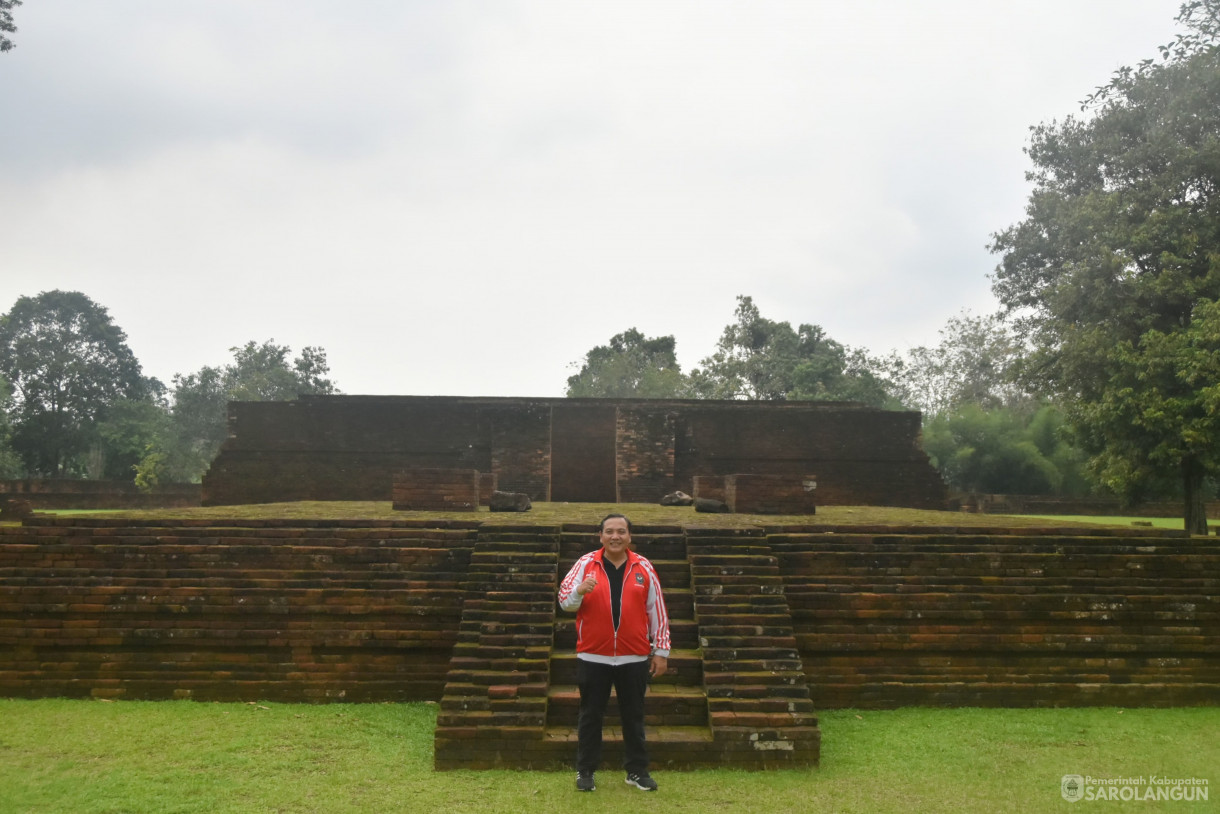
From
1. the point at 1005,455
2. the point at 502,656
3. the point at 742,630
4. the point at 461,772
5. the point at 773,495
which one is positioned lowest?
the point at 461,772

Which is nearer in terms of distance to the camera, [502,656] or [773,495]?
[502,656]

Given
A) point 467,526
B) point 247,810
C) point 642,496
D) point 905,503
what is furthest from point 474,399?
point 247,810

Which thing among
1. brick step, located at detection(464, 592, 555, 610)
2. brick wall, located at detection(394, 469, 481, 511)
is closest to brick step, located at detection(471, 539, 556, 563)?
brick step, located at detection(464, 592, 555, 610)

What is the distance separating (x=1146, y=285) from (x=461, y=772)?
11539 millimetres

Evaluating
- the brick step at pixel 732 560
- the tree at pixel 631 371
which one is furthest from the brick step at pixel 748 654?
the tree at pixel 631 371

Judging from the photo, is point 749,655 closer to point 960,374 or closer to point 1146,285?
point 1146,285

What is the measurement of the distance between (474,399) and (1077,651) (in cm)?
988

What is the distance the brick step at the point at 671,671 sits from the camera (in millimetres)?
4695

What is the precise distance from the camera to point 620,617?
12.4 feet

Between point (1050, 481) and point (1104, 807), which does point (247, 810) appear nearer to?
point (1104, 807)

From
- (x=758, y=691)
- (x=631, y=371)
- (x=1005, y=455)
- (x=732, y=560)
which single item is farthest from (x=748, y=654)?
(x=631, y=371)

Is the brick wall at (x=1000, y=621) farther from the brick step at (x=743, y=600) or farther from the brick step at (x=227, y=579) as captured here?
the brick step at (x=227, y=579)

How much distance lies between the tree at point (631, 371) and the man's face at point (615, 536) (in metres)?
26.2

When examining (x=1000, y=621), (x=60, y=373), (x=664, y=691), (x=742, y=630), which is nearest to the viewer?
(x=664, y=691)
